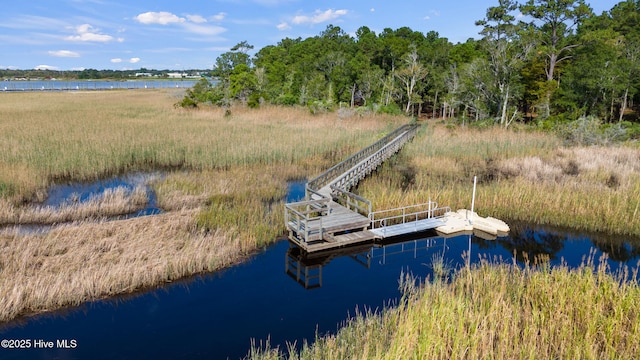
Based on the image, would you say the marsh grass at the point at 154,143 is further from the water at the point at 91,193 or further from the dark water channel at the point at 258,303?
the dark water channel at the point at 258,303

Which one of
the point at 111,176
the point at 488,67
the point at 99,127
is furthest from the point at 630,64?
the point at 99,127

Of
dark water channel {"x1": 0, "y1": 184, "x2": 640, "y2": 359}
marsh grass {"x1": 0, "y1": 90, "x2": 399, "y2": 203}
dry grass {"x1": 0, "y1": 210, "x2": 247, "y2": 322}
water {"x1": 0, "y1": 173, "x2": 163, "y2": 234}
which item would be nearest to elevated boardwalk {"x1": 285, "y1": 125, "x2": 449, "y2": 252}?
dark water channel {"x1": 0, "y1": 184, "x2": 640, "y2": 359}

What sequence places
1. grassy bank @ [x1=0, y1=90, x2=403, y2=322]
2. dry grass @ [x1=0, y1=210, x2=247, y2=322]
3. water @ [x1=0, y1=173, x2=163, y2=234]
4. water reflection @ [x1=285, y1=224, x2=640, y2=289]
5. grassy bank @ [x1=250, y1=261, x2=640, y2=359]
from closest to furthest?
1. grassy bank @ [x1=250, y1=261, x2=640, y2=359]
2. dry grass @ [x1=0, y1=210, x2=247, y2=322]
3. grassy bank @ [x1=0, y1=90, x2=403, y2=322]
4. water reflection @ [x1=285, y1=224, x2=640, y2=289]
5. water @ [x1=0, y1=173, x2=163, y2=234]

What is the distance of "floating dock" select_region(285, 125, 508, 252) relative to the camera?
14480 mm

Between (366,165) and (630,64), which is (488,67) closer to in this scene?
(630,64)

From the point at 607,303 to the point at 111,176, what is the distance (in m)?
22.6

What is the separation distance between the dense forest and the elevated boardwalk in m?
21.6

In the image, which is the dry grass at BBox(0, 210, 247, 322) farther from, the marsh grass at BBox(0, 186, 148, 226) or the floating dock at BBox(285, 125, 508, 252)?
the floating dock at BBox(285, 125, 508, 252)

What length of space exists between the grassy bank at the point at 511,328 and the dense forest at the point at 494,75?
2617 cm

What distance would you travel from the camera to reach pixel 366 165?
22.4 metres

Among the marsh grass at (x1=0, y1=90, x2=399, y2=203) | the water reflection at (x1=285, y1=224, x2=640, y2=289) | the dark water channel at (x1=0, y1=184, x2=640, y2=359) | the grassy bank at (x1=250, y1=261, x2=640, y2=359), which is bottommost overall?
the dark water channel at (x1=0, y1=184, x2=640, y2=359)

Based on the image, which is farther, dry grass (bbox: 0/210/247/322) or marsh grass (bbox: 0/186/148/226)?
marsh grass (bbox: 0/186/148/226)

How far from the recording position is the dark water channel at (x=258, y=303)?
9.15 m

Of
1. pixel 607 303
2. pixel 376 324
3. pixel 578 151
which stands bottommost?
pixel 376 324
